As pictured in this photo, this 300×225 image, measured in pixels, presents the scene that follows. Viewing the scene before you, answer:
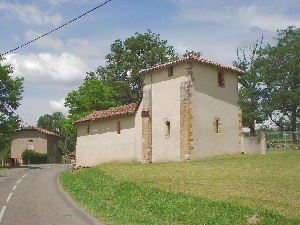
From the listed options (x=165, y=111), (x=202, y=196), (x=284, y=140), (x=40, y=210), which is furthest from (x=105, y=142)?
(x=202, y=196)

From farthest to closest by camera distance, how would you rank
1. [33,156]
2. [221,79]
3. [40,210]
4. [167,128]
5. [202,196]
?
[33,156] < [221,79] < [167,128] < [202,196] < [40,210]

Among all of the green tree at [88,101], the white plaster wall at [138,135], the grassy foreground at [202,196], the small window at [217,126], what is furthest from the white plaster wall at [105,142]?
the green tree at [88,101]

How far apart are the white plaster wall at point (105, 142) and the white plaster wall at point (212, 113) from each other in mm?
A: 6610

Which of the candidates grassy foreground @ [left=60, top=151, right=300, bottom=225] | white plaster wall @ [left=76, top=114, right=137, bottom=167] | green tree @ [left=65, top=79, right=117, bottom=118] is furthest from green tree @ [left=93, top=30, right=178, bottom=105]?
grassy foreground @ [left=60, top=151, right=300, bottom=225]

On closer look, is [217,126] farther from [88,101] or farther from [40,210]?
[88,101]

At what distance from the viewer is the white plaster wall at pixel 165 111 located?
2703 centimetres

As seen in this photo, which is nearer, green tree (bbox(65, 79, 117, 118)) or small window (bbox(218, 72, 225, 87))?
small window (bbox(218, 72, 225, 87))

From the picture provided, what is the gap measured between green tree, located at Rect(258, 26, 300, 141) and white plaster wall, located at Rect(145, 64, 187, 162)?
1038 inches

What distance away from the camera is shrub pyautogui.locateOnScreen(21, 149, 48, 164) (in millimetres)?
67250

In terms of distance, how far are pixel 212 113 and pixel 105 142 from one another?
11897 millimetres

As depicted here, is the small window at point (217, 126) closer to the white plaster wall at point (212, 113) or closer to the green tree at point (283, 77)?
the white plaster wall at point (212, 113)

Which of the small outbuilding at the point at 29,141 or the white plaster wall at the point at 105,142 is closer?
the white plaster wall at the point at 105,142

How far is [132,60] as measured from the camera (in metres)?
54.9

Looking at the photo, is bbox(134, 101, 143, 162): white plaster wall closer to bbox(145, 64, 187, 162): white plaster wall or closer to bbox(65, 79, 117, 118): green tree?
bbox(145, 64, 187, 162): white plaster wall
